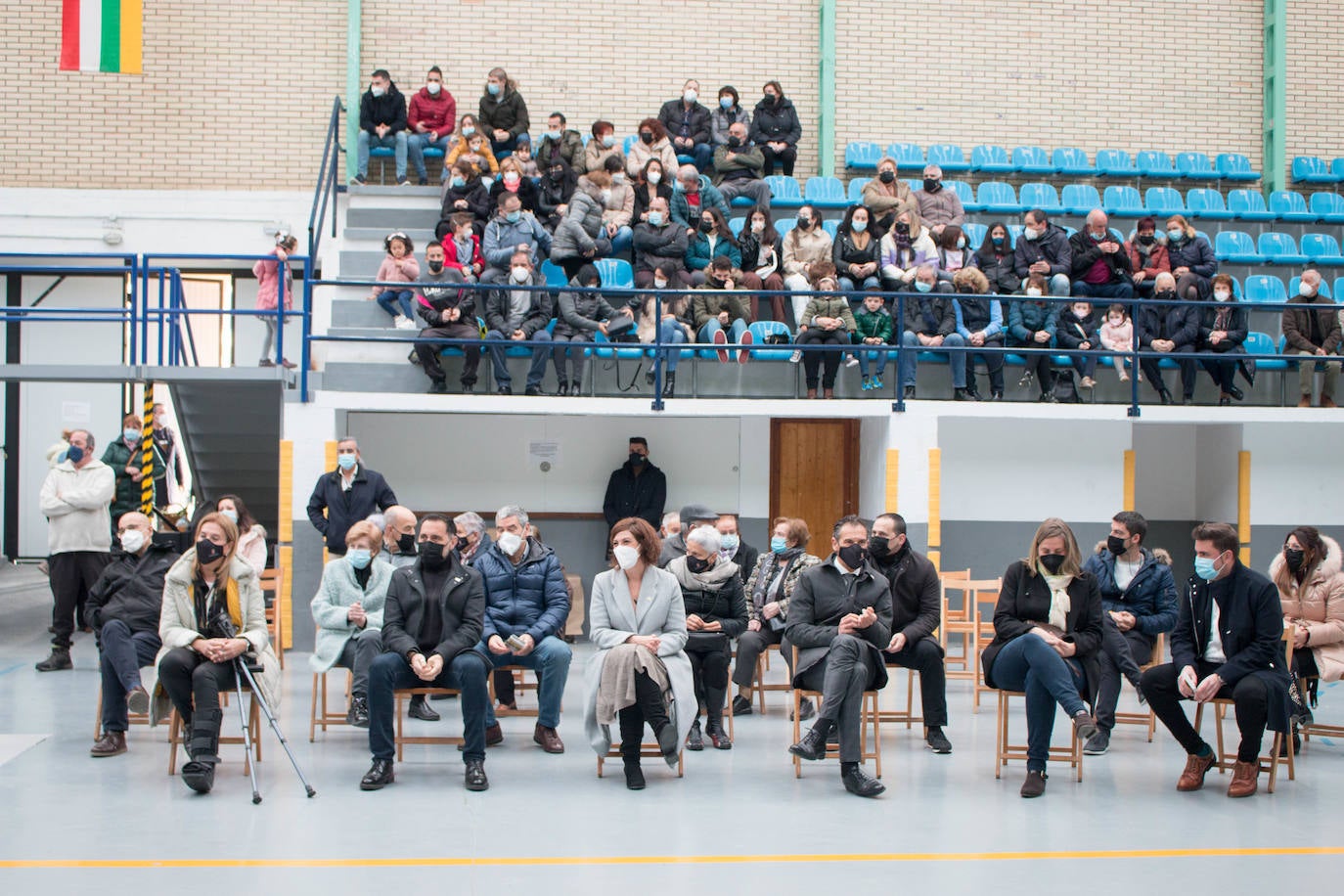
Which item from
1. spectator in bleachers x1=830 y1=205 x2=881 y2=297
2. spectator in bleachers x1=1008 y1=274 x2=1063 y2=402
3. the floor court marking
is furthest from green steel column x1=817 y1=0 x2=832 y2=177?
the floor court marking

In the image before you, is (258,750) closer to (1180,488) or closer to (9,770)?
(9,770)

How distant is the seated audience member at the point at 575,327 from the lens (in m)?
12.2

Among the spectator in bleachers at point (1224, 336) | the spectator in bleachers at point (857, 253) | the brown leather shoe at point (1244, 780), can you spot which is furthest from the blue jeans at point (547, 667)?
the spectator in bleachers at point (1224, 336)

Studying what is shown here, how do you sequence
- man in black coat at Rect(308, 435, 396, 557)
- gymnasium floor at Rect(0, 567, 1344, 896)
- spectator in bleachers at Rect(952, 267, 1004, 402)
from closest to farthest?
gymnasium floor at Rect(0, 567, 1344, 896)
man in black coat at Rect(308, 435, 396, 557)
spectator in bleachers at Rect(952, 267, 1004, 402)

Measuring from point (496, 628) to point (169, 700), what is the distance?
1.86 m

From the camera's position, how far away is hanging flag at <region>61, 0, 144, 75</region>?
14047 millimetres

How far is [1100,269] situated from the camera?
13641mm

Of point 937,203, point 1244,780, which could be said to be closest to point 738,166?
point 937,203

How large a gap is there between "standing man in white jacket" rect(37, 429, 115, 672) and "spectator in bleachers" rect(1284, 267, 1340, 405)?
11021mm

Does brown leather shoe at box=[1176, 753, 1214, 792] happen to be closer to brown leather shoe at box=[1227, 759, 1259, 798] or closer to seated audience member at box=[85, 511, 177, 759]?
brown leather shoe at box=[1227, 759, 1259, 798]

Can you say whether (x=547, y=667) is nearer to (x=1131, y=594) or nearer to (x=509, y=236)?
(x=1131, y=594)

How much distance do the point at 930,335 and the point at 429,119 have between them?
22.7 feet

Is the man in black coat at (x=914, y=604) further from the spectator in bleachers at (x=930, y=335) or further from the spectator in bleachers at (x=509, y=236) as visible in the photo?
the spectator in bleachers at (x=509, y=236)

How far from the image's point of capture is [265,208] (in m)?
16.2
